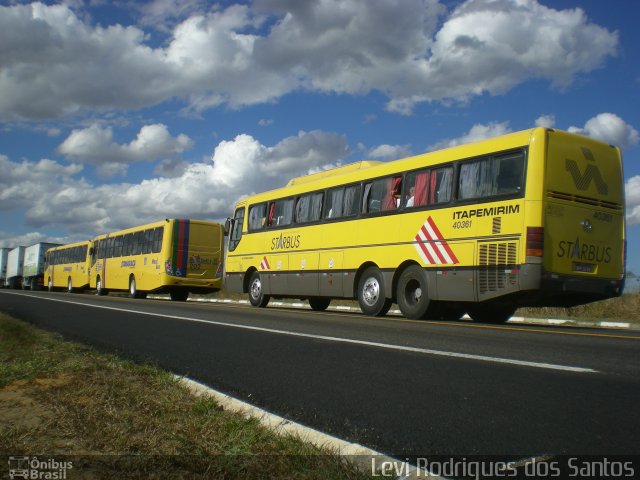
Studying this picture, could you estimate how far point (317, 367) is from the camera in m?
6.19

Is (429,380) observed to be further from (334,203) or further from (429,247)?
(334,203)

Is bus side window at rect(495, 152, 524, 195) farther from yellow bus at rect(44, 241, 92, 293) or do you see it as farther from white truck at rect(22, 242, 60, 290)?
white truck at rect(22, 242, 60, 290)

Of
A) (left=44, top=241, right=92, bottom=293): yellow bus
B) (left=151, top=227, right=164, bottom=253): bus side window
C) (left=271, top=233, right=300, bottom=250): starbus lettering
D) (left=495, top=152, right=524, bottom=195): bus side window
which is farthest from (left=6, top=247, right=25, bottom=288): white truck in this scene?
(left=495, top=152, right=524, bottom=195): bus side window

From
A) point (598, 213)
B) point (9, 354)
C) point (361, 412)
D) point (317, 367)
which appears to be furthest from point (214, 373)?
point (598, 213)

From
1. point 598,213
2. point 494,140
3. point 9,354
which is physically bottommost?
point 9,354

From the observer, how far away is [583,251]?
1132 cm

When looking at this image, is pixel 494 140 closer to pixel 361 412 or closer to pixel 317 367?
pixel 317 367

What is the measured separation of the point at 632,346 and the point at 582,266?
12.0ft

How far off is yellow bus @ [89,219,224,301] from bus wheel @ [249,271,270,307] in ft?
27.3

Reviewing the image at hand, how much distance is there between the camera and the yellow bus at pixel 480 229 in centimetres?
1087

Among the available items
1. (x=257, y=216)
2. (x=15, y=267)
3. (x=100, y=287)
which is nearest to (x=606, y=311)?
(x=257, y=216)

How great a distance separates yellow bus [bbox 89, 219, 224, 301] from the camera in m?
27.1

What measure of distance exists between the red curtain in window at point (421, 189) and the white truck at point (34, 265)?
4587 centimetres

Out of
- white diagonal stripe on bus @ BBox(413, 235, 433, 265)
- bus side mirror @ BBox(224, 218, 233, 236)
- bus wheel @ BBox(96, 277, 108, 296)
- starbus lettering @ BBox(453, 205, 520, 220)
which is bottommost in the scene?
bus wheel @ BBox(96, 277, 108, 296)
